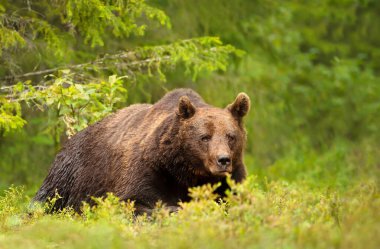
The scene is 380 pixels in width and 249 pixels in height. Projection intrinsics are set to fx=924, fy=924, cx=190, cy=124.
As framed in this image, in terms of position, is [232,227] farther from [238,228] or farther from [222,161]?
[222,161]

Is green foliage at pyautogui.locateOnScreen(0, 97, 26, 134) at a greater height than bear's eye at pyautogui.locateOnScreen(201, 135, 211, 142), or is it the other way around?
bear's eye at pyautogui.locateOnScreen(201, 135, 211, 142)

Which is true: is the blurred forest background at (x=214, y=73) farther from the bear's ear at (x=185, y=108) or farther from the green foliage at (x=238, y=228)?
the bear's ear at (x=185, y=108)

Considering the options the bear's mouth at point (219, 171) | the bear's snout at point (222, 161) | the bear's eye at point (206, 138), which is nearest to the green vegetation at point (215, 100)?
the bear's mouth at point (219, 171)

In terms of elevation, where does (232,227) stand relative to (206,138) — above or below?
below

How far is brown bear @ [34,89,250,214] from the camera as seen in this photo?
870cm

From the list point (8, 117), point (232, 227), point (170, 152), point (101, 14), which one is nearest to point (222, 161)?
point (170, 152)

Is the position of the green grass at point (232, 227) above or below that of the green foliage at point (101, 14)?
below

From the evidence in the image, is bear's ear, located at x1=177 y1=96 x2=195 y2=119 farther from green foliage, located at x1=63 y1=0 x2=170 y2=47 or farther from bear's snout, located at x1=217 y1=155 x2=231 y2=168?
green foliage, located at x1=63 y1=0 x2=170 y2=47

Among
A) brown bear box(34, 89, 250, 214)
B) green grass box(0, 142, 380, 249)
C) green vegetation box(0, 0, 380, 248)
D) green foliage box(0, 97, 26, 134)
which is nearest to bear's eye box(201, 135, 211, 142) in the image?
brown bear box(34, 89, 250, 214)

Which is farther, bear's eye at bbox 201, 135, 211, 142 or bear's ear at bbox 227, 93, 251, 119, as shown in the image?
bear's ear at bbox 227, 93, 251, 119

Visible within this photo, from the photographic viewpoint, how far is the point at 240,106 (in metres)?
9.00

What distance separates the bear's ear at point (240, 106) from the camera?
8945mm

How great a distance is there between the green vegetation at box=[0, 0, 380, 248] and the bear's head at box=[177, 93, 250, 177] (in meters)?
0.31

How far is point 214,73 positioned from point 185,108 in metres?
6.69
